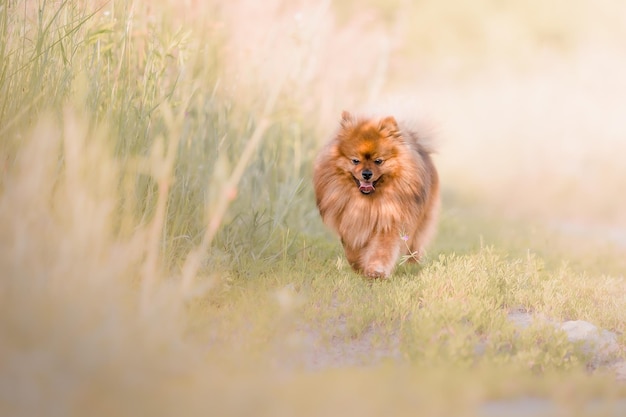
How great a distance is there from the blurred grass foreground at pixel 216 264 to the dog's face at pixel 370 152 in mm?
446

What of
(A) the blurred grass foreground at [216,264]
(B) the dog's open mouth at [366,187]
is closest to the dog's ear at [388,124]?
(B) the dog's open mouth at [366,187]

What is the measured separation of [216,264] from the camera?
5.53 m

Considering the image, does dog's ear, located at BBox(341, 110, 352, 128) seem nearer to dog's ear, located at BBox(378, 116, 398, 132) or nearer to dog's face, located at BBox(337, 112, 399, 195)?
dog's face, located at BBox(337, 112, 399, 195)

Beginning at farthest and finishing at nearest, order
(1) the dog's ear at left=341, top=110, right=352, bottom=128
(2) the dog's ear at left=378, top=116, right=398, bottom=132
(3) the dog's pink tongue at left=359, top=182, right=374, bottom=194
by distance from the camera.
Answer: (1) the dog's ear at left=341, top=110, right=352, bottom=128
(2) the dog's ear at left=378, top=116, right=398, bottom=132
(3) the dog's pink tongue at left=359, top=182, right=374, bottom=194

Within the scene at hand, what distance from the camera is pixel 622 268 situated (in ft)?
27.0

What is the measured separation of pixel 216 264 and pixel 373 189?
1359mm

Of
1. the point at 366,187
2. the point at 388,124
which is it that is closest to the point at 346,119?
the point at 388,124

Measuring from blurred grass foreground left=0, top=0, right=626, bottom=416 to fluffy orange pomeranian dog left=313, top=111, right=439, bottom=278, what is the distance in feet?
0.81

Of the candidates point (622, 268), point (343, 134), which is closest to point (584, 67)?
point (622, 268)

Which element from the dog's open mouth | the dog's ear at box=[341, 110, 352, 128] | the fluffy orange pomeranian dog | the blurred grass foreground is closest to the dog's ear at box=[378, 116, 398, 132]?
the fluffy orange pomeranian dog

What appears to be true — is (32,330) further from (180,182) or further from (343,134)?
(343,134)

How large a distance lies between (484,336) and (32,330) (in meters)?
2.40

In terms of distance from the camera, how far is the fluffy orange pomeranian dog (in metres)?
6.31

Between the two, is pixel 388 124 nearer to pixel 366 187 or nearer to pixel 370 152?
pixel 370 152
